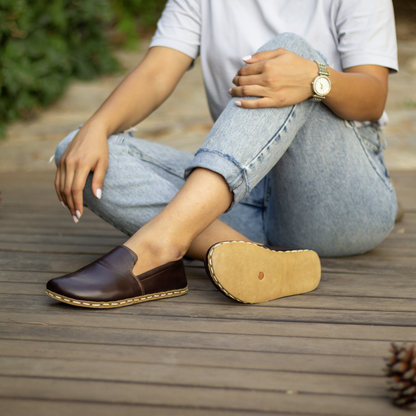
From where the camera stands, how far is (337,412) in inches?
31.3

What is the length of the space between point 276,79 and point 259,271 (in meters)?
0.47

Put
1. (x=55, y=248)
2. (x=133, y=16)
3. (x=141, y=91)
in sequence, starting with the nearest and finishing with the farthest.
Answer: (x=141, y=91) → (x=55, y=248) → (x=133, y=16)

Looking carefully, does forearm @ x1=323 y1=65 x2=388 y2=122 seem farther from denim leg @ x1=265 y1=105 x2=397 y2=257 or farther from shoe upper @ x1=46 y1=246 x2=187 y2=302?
shoe upper @ x1=46 y1=246 x2=187 y2=302

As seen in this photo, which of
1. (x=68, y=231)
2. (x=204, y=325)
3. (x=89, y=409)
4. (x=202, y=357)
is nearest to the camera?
(x=89, y=409)

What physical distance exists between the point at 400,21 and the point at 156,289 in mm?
7479

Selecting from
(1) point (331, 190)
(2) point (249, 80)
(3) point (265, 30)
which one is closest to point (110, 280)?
(2) point (249, 80)

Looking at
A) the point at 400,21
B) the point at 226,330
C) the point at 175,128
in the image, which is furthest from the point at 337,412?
the point at 400,21

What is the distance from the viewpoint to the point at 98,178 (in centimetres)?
131

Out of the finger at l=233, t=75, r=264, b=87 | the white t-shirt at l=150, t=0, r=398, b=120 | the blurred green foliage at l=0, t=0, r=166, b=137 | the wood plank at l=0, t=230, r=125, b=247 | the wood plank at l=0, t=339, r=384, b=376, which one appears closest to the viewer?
the wood plank at l=0, t=339, r=384, b=376

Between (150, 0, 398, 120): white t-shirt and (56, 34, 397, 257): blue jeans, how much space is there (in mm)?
200

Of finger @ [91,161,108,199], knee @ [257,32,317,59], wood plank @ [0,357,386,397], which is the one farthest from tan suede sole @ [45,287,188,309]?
knee @ [257,32,317,59]

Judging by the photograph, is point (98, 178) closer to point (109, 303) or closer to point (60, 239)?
point (109, 303)

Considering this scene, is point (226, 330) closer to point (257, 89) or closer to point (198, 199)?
point (198, 199)

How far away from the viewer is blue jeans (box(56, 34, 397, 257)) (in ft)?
3.82
